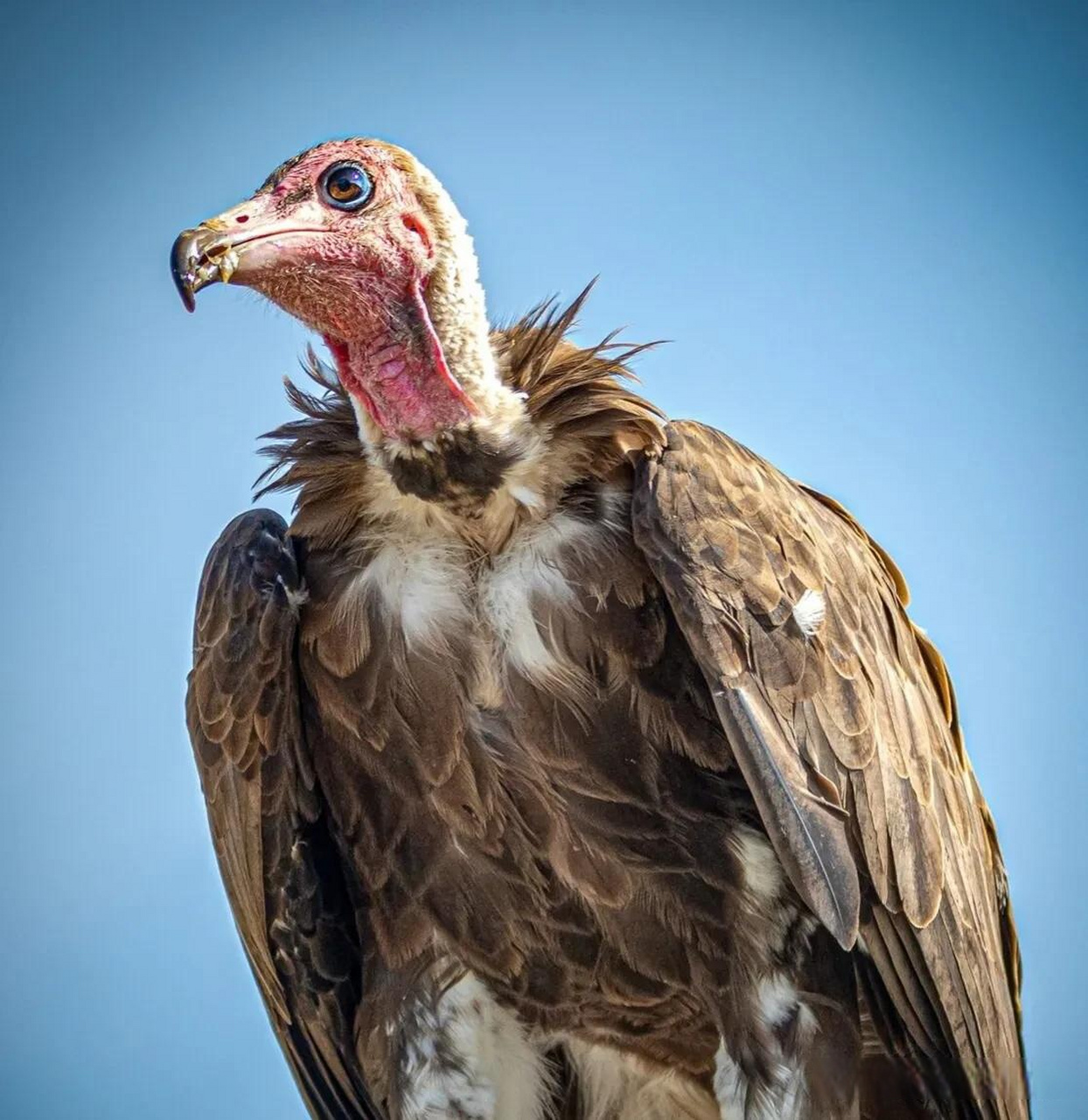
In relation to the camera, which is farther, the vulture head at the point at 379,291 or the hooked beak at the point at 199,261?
the vulture head at the point at 379,291

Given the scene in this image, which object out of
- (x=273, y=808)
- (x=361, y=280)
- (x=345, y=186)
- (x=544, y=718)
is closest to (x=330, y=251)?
(x=361, y=280)

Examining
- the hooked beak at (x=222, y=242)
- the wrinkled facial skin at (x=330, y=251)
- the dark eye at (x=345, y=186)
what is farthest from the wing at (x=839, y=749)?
the hooked beak at (x=222, y=242)

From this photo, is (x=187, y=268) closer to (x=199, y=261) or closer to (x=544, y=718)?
(x=199, y=261)

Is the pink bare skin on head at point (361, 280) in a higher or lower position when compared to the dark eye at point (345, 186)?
lower

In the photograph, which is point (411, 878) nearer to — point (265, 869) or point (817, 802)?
point (265, 869)

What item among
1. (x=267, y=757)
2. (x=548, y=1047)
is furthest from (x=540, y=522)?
(x=548, y=1047)

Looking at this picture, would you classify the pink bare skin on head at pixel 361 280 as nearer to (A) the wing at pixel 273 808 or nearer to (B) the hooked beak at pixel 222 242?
(B) the hooked beak at pixel 222 242

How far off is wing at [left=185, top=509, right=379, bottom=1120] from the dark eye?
1010 mm

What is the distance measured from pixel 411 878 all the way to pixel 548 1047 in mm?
753

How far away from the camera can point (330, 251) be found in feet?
13.7

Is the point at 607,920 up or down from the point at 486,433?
down

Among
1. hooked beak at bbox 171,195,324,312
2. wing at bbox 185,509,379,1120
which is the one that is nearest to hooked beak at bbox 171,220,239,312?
hooked beak at bbox 171,195,324,312

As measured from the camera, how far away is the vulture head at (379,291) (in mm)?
4168

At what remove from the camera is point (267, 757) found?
4.46 m
